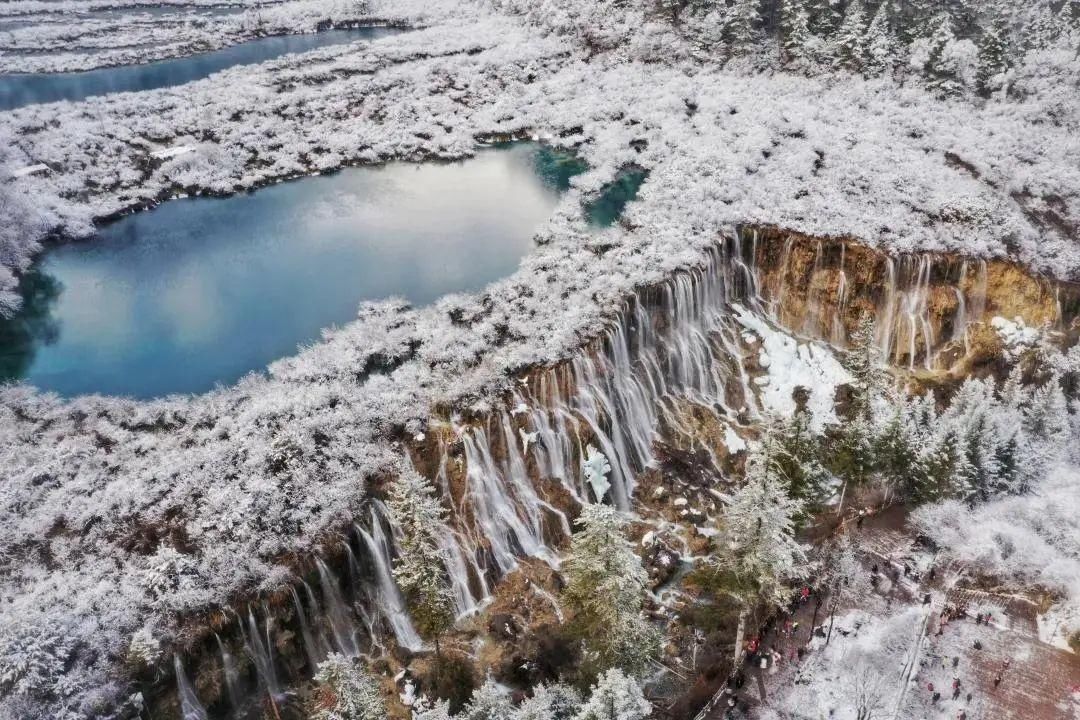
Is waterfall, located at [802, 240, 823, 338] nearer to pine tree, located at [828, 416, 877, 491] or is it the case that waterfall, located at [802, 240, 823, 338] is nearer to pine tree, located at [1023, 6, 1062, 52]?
pine tree, located at [828, 416, 877, 491]

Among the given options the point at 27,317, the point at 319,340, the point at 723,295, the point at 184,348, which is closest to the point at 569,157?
the point at 723,295

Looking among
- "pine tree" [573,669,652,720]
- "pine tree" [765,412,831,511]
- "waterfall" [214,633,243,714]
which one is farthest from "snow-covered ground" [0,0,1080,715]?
"pine tree" [573,669,652,720]

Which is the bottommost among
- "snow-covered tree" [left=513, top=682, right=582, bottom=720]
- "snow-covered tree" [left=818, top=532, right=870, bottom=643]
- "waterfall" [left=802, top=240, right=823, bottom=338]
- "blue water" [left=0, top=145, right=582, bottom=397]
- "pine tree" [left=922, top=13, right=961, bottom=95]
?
"snow-covered tree" [left=818, top=532, right=870, bottom=643]

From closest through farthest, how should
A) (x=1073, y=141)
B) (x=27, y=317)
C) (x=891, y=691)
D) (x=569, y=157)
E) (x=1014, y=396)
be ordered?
(x=891, y=691)
(x=1014, y=396)
(x=27, y=317)
(x=1073, y=141)
(x=569, y=157)

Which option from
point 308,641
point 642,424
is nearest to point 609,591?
point 308,641

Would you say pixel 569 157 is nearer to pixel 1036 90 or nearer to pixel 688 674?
pixel 1036 90
